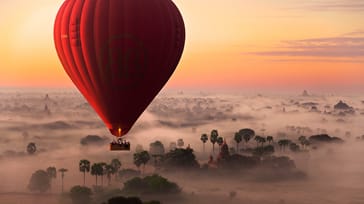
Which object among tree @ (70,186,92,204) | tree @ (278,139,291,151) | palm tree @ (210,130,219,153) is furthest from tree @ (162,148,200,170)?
tree @ (278,139,291,151)

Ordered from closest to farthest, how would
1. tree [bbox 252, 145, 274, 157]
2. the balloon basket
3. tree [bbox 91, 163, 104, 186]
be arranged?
the balloon basket → tree [bbox 91, 163, 104, 186] → tree [bbox 252, 145, 274, 157]

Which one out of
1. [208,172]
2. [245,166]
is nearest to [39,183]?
[208,172]

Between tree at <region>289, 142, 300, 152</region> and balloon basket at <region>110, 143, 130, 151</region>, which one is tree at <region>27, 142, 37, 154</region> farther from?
balloon basket at <region>110, 143, 130, 151</region>

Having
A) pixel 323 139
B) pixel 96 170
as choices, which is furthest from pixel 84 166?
pixel 323 139

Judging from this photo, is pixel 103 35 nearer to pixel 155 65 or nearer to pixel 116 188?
pixel 155 65

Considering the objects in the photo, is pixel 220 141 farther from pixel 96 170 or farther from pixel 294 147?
pixel 96 170
